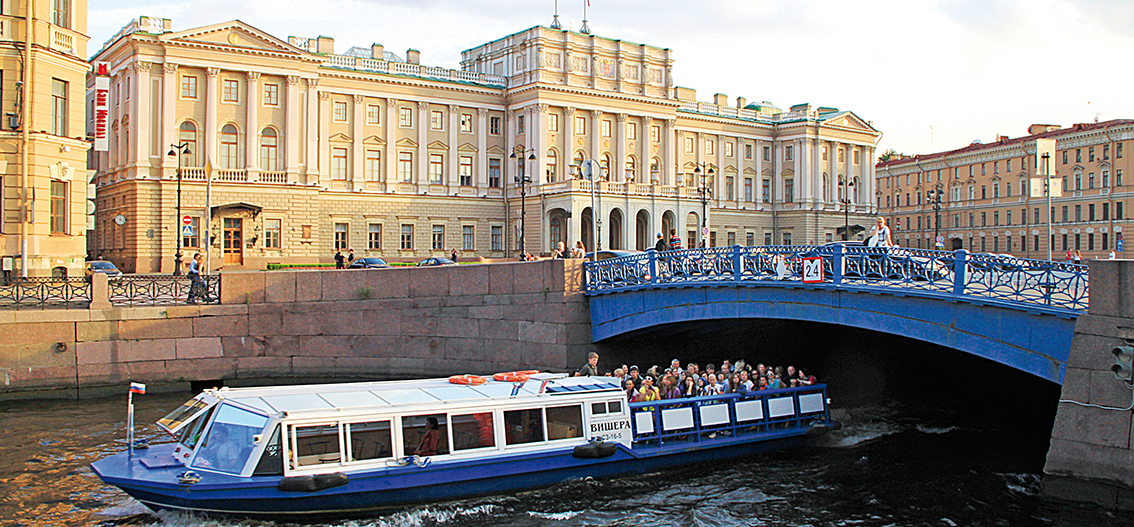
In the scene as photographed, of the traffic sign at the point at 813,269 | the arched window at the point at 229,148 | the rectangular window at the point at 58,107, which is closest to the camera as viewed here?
the traffic sign at the point at 813,269

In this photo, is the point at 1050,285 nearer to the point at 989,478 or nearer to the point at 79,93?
the point at 989,478

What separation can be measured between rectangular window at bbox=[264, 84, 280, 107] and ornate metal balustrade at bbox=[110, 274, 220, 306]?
33383 mm

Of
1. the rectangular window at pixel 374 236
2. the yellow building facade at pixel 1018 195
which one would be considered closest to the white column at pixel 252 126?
the rectangular window at pixel 374 236

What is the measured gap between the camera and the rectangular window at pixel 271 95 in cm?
5691

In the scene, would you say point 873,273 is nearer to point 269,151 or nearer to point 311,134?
point 311,134

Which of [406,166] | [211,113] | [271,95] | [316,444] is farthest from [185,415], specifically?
[406,166]

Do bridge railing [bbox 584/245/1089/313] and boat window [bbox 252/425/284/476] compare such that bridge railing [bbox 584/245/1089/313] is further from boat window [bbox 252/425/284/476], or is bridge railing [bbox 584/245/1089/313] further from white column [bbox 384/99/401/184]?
white column [bbox 384/99/401/184]

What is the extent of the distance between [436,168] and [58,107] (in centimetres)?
3825

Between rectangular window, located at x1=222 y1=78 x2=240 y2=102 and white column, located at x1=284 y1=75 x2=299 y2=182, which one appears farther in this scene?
white column, located at x1=284 y1=75 x2=299 y2=182

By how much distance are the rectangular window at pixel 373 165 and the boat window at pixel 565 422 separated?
52.3 metres

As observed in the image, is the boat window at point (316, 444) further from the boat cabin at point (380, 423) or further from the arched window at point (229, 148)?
the arched window at point (229, 148)

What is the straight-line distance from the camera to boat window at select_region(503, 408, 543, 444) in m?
15.3

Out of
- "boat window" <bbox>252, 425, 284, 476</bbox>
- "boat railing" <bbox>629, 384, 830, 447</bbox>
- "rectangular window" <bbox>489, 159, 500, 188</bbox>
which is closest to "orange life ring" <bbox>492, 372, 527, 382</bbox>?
"boat railing" <bbox>629, 384, 830, 447</bbox>

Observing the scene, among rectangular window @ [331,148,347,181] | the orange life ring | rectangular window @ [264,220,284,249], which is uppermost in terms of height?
rectangular window @ [331,148,347,181]
